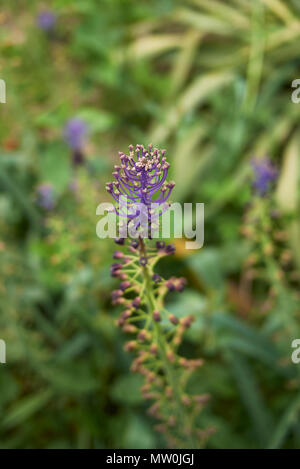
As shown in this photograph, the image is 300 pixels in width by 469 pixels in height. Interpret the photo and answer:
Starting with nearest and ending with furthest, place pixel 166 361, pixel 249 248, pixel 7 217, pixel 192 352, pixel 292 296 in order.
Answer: pixel 166 361, pixel 292 296, pixel 192 352, pixel 249 248, pixel 7 217

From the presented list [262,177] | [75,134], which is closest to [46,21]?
[75,134]

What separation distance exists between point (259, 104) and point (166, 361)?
257 cm

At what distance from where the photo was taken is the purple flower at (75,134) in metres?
2.65

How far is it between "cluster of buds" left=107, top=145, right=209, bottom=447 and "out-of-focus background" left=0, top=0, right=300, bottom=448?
1.42 ft

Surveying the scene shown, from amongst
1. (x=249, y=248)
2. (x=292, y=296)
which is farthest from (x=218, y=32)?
(x=292, y=296)

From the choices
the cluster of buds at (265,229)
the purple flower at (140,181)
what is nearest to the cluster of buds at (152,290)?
the purple flower at (140,181)

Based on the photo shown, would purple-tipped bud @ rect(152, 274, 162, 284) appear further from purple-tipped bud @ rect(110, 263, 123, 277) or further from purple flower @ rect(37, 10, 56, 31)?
purple flower @ rect(37, 10, 56, 31)

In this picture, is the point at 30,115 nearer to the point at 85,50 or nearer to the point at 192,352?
the point at 85,50

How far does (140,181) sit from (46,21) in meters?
3.83

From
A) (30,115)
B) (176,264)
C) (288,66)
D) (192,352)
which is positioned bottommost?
(192,352)

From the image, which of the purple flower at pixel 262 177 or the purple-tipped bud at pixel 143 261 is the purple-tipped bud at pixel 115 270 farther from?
the purple flower at pixel 262 177

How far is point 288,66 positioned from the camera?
3457 mm

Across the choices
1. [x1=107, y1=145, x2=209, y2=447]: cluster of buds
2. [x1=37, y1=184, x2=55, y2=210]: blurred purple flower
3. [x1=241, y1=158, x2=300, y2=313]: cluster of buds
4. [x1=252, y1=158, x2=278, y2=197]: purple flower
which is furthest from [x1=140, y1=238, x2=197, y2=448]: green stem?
[x1=37, y1=184, x2=55, y2=210]: blurred purple flower

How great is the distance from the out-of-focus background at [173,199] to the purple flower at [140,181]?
802 mm
